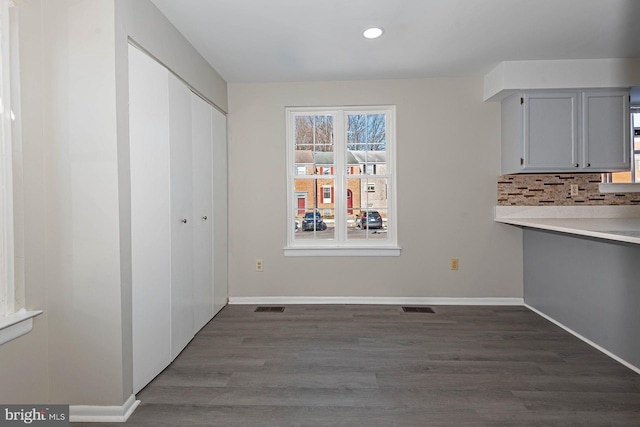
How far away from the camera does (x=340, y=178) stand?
3.83m

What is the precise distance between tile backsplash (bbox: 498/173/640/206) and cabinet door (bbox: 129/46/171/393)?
3304 millimetres

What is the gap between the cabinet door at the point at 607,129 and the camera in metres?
3.23

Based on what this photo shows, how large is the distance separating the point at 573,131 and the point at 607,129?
0.31 meters

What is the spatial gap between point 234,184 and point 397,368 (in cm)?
250

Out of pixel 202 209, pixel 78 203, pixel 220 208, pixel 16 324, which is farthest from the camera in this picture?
pixel 220 208

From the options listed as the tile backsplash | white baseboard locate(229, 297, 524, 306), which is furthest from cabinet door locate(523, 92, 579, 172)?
white baseboard locate(229, 297, 524, 306)

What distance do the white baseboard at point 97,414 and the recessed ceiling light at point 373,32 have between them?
2956 mm

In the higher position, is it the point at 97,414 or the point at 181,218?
the point at 181,218

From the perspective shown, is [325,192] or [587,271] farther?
[325,192]

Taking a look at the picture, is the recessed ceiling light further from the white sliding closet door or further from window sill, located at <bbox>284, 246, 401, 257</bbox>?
window sill, located at <bbox>284, 246, 401, 257</bbox>

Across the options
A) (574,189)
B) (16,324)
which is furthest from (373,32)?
(16,324)

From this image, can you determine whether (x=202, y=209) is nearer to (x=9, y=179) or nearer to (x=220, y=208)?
(x=220, y=208)

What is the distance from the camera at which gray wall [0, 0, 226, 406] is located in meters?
1.78

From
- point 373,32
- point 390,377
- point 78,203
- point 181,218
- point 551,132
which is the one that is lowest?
point 390,377
